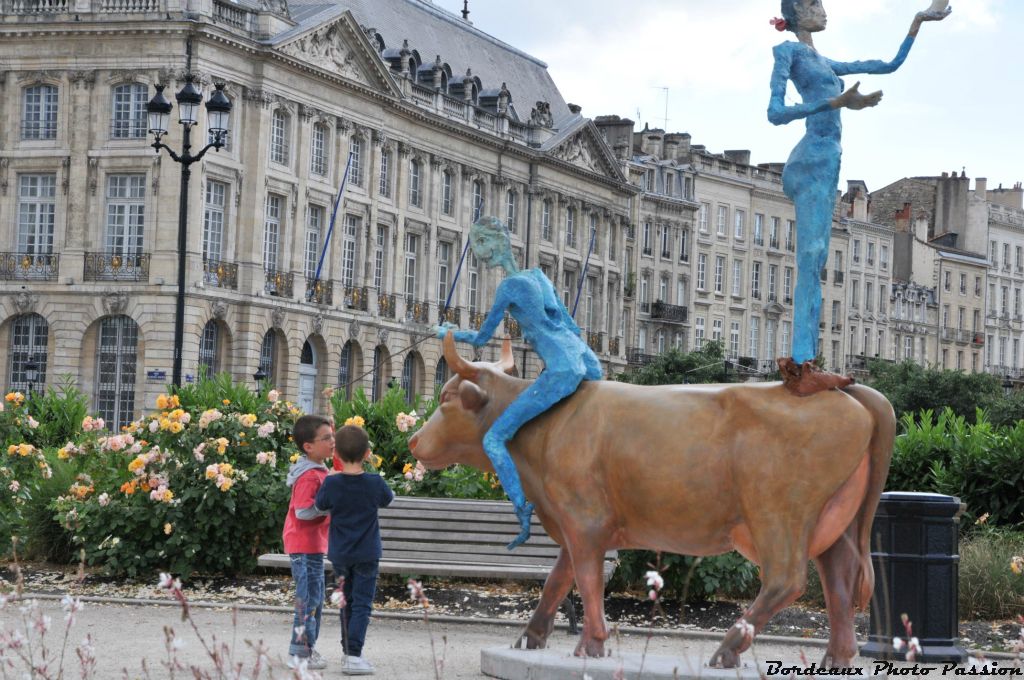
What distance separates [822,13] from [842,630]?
3.53 meters

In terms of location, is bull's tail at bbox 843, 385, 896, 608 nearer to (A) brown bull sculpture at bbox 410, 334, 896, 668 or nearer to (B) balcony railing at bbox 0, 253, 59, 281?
(A) brown bull sculpture at bbox 410, 334, 896, 668

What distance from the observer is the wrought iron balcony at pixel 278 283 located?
5328 centimetres

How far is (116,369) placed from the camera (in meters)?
50.0

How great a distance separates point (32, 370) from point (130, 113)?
832 cm

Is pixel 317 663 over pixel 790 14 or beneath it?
beneath

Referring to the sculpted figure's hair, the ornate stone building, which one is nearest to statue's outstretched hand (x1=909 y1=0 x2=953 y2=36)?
the sculpted figure's hair

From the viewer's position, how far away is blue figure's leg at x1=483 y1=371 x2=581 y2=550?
33.7ft

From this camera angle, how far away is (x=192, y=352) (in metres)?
49.2

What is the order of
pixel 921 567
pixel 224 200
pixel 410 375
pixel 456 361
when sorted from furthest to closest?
pixel 410 375, pixel 224 200, pixel 921 567, pixel 456 361

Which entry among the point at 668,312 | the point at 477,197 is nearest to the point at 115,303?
the point at 477,197

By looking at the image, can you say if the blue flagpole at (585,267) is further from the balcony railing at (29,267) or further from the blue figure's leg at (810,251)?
the blue figure's leg at (810,251)

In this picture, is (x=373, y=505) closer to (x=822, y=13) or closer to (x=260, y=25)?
(x=822, y=13)

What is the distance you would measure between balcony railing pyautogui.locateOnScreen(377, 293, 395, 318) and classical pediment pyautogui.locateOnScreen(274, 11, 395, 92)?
6.77m

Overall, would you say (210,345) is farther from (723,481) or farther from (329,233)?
(723,481)
